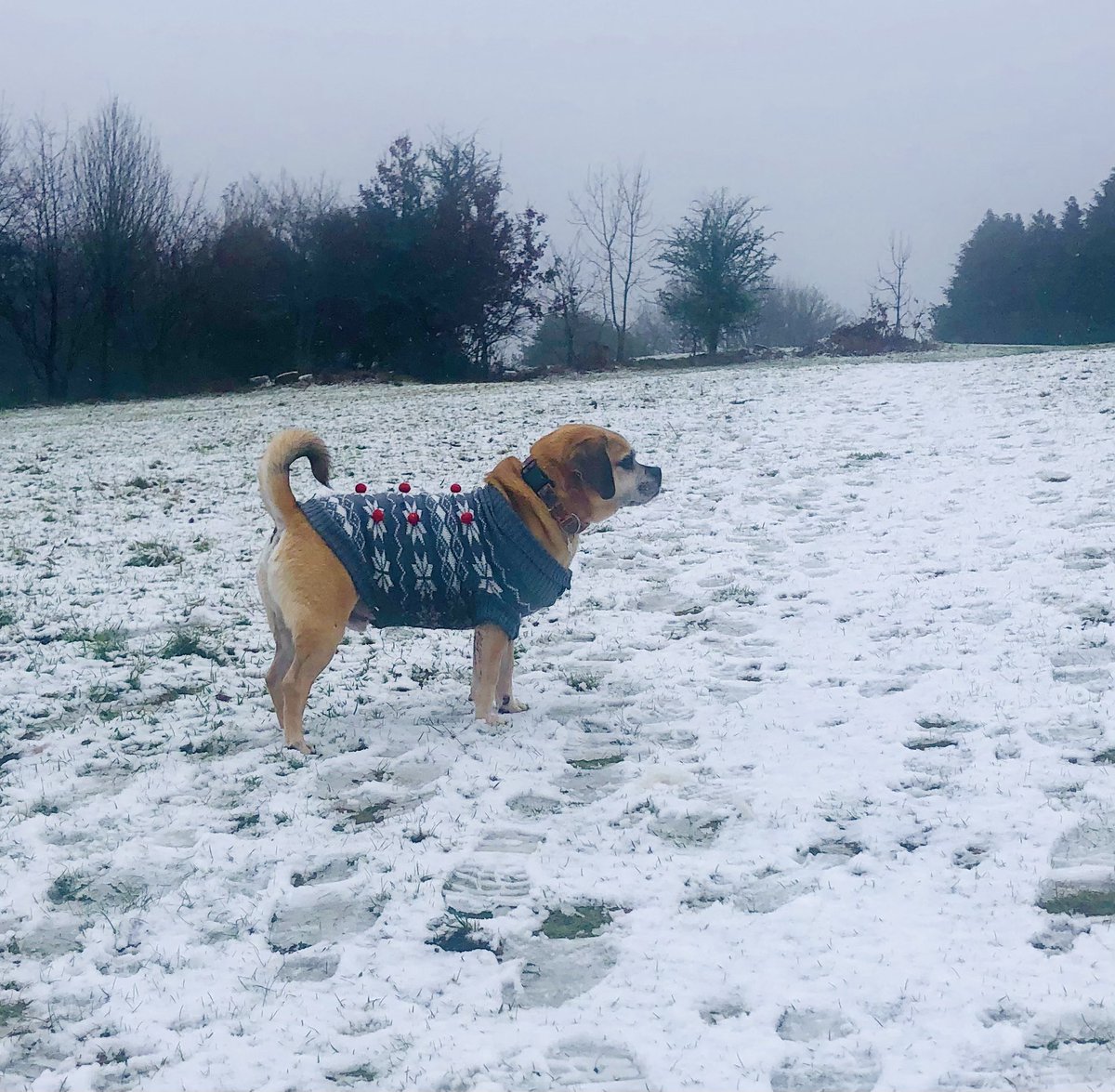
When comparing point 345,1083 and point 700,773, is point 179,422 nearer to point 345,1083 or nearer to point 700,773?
point 700,773

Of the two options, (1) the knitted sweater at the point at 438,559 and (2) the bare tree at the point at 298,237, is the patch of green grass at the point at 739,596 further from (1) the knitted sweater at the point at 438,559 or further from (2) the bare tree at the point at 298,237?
(2) the bare tree at the point at 298,237

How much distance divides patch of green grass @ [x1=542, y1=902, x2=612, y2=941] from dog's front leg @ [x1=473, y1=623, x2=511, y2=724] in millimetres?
1792

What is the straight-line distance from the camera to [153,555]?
882 centimetres

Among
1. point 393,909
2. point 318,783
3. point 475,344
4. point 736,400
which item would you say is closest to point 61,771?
point 318,783

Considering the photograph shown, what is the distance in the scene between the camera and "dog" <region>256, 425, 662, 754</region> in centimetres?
491

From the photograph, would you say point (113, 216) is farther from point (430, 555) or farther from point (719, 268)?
point (430, 555)

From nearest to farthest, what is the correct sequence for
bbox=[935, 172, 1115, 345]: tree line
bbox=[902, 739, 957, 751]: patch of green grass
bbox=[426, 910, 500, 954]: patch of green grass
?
bbox=[426, 910, 500, 954]: patch of green grass < bbox=[902, 739, 957, 751]: patch of green grass < bbox=[935, 172, 1115, 345]: tree line

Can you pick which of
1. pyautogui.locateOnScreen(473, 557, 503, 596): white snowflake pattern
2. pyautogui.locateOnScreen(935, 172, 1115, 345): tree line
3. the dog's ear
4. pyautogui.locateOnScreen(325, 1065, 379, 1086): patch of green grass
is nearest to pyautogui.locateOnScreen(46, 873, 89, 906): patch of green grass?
pyautogui.locateOnScreen(325, 1065, 379, 1086): patch of green grass

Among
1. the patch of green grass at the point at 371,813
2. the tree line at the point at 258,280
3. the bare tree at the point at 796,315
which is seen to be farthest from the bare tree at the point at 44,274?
the bare tree at the point at 796,315

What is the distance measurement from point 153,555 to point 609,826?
6.19m

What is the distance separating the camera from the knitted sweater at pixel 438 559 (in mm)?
5043

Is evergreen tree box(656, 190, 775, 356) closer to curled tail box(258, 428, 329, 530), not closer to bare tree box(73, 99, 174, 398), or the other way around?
bare tree box(73, 99, 174, 398)

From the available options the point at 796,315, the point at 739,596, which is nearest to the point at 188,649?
the point at 739,596

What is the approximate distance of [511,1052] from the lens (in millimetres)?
2744
